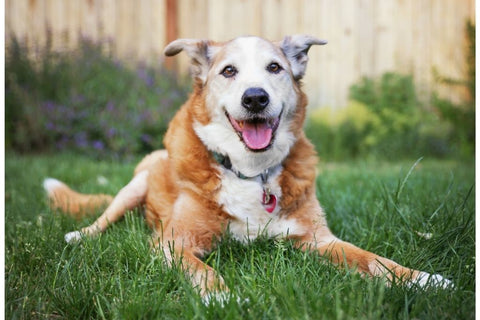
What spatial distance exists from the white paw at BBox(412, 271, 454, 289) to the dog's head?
967 millimetres

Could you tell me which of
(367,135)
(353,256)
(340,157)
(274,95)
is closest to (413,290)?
(353,256)

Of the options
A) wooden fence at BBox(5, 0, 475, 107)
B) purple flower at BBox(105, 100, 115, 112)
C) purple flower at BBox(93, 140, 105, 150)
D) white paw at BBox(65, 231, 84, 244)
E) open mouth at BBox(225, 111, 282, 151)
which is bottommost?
purple flower at BBox(93, 140, 105, 150)

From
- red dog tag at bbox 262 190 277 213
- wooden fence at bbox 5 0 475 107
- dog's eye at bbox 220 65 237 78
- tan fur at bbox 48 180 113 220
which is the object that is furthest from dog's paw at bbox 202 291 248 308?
wooden fence at bbox 5 0 475 107

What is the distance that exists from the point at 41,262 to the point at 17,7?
563 cm

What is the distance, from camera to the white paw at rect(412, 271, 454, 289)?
1.90m

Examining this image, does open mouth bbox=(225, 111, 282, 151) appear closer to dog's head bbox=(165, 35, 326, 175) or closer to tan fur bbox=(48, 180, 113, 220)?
dog's head bbox=(165, 35, 326, 175)

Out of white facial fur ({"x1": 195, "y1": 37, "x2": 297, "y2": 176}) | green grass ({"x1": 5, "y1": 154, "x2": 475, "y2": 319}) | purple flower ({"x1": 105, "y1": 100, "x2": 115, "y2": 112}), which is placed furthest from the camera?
purple flower ({"x1": 105, "y1": 100, "x2": 115, "y2": 112})

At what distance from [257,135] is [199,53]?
64 centimetres

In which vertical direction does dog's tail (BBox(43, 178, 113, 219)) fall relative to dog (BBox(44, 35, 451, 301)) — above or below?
below

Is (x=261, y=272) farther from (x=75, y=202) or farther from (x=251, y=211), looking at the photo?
(x=75, y=202)

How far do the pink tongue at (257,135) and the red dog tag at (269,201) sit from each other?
0.83 feet

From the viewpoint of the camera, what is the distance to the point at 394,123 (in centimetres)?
755

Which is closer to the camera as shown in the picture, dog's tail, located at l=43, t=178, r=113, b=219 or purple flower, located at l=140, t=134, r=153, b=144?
dog's tail, located at l=43, t=178, r=113, b=219

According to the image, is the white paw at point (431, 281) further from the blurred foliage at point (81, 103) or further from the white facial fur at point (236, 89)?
the blurred foliage at point (81, 103)
